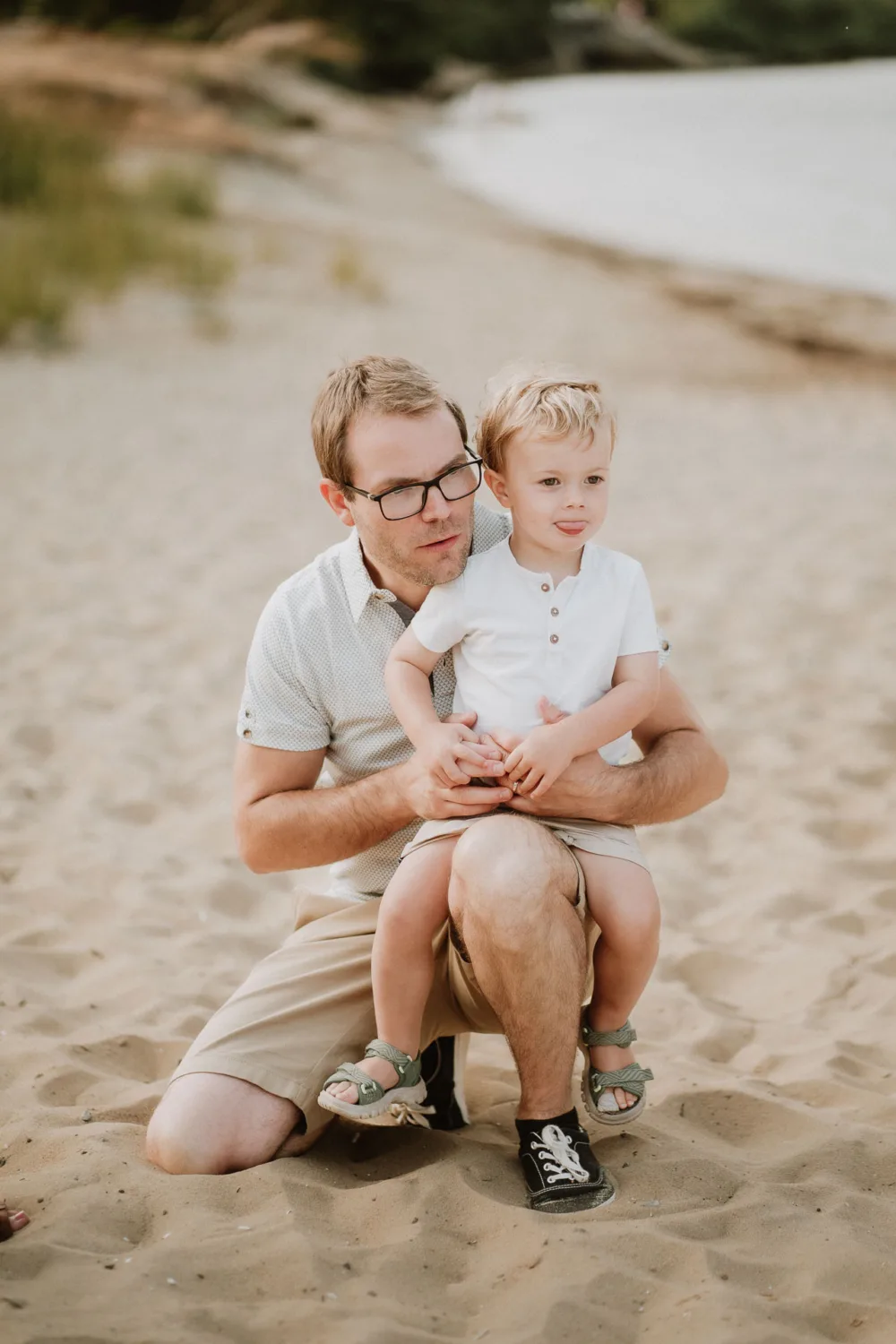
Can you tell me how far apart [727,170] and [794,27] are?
404 inches

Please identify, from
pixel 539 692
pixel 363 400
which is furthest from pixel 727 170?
pixel 539 692

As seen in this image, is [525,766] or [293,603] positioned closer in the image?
[525,766]

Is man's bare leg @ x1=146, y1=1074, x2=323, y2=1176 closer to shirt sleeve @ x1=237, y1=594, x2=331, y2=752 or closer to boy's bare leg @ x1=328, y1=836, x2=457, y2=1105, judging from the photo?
boy's bare leg @ x1=328, y1=836, x2=457, y2=1105

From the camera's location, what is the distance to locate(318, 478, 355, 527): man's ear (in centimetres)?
271

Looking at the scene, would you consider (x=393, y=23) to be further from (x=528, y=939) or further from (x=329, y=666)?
(x=528, y=939)

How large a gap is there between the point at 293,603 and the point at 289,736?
0.85 feet

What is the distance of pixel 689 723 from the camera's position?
2.77m

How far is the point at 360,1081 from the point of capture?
2402mm

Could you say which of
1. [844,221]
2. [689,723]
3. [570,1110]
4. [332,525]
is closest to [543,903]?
[570,1110]

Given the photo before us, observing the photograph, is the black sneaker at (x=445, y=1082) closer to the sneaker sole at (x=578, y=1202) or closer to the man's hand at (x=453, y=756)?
the sneaker sole at (x=578, y=1202)

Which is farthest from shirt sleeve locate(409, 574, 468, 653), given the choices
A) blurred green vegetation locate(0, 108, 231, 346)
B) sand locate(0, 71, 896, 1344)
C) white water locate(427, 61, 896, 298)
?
white water locate(427, 61, 896, 298)

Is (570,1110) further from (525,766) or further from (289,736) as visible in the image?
(289,736)

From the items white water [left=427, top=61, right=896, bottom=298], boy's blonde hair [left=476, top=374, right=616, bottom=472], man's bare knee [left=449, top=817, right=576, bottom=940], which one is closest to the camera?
man's bare knee [left=449, top=817, right=576, bottom=940]

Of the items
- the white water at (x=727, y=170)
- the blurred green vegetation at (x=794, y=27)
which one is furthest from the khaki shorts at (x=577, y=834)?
the white water at (x=727, y=170)
